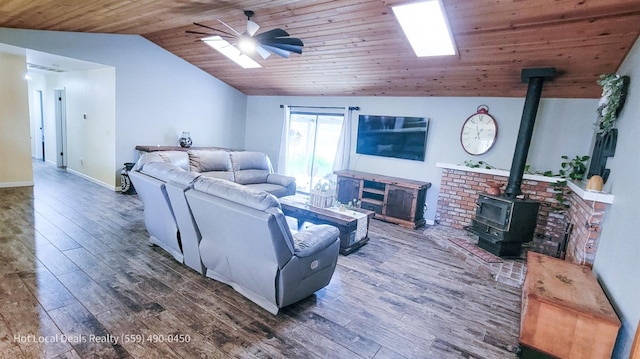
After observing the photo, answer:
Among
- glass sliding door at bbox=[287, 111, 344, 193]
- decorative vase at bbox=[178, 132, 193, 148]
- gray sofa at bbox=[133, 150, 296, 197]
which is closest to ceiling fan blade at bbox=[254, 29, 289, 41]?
gray sofa at bbox=[133, 150, 296, 197]

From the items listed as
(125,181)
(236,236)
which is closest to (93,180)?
(125,181)

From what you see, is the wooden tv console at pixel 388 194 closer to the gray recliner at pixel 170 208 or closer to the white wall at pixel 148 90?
the gray recliner at pixel 170 208

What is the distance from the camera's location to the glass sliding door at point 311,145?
266 inches

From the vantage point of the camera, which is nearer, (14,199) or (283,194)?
(14,199)

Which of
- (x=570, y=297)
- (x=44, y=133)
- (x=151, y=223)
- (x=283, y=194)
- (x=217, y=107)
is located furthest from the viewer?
(x=44, y=133)

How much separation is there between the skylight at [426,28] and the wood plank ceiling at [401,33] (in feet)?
0.30

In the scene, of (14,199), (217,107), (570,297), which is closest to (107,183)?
(14,199)

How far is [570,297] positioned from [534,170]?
3.11 m

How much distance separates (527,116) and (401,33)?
1830 mm

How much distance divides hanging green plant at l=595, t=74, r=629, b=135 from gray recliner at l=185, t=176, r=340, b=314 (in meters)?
2.80

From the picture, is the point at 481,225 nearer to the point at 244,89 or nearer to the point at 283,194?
the point at 283,194

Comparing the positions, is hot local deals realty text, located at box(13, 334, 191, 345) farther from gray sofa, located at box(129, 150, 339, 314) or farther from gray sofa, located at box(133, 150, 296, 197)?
gray sofa, located at box(133, 150, 296, 197)

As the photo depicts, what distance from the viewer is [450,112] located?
5.13 meters

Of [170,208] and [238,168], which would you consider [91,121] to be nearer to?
[238,168]
